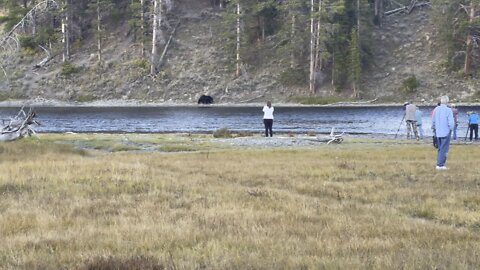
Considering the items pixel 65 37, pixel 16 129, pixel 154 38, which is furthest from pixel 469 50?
pixel 16 129

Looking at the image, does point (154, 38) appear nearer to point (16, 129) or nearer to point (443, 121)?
point (16, 129)

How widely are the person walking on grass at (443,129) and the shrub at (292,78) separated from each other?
190ft

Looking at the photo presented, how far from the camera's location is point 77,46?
88.0m

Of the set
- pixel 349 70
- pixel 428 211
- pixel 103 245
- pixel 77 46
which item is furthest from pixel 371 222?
pixel 77 46

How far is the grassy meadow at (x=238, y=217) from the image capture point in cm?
667

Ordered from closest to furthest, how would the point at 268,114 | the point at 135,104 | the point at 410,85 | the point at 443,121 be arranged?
the point at 443,121 < the point at 268,114 < the point at 410,85 < the point at 135,104

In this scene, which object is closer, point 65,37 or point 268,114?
point 268,114

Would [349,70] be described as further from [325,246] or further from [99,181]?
[325,246]

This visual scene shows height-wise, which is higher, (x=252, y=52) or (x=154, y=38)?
(x=154, y=38)

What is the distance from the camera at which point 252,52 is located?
7944cm

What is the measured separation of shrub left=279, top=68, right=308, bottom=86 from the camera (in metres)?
74.7

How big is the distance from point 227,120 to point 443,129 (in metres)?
36.6

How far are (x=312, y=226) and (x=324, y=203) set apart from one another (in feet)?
7.72

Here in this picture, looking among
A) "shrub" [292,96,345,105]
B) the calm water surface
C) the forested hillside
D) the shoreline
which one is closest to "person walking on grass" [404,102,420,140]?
the calm water surface
